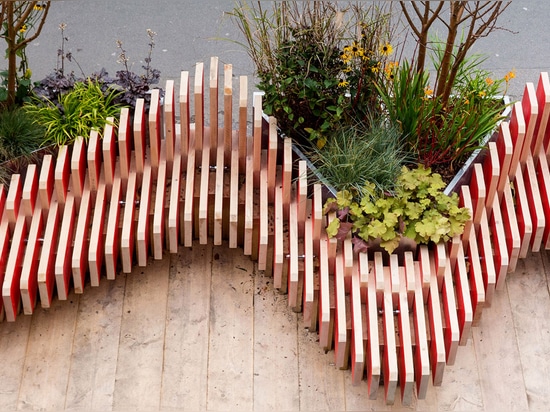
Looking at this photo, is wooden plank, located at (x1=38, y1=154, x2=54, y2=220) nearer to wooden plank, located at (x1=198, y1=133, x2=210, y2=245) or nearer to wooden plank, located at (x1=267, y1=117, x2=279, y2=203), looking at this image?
wooden plank, located at (x1=198, y1=133, x2=210, y2=245)

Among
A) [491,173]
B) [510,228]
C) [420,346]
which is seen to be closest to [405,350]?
[420,346]

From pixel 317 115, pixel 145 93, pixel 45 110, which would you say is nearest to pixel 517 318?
pixel 317 115

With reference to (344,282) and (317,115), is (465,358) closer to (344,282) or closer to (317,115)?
(344,282)

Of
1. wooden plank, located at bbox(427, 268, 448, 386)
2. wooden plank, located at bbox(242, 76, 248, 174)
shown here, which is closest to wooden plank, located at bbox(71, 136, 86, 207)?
wooden plank, located at bbox(242, 76, 248, 174)

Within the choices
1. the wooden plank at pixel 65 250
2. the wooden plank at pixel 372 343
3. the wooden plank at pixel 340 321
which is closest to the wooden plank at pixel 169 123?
the wooden plank at pixel 65 250

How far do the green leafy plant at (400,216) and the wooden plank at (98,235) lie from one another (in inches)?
39.9

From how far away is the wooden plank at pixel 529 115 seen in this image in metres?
4.34

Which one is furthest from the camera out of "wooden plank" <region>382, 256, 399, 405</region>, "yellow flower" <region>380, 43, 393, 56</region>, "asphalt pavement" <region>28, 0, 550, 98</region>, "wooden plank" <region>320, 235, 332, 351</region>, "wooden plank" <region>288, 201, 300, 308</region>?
"asphalt pavement" <region>28, 0, 550, 98</region>

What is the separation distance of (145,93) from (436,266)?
157 centimetres

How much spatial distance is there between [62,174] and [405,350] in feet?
5.51

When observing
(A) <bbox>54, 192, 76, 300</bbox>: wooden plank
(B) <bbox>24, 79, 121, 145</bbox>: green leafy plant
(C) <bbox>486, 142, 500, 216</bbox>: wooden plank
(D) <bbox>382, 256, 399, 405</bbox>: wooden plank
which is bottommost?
(D) <bbox>382, 256, 399, 405</bbox>: wooden plank

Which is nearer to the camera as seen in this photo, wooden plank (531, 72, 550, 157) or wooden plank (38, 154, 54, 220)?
wooden plank (38, 154, 54, 220)

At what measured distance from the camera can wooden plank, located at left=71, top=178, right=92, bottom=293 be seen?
423 cm

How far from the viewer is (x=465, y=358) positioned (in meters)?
4.34
